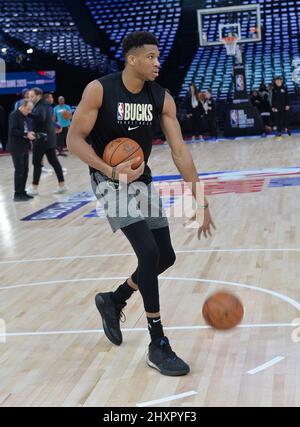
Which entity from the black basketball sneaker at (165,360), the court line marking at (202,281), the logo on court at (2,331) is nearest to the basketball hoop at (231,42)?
the court line marking at (202,281)

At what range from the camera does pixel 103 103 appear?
4.07 m

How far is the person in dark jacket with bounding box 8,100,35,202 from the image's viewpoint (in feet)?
34.7

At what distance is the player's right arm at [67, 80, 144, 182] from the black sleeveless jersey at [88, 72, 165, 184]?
46 mm

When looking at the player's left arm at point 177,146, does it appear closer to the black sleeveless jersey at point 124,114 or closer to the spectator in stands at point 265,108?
the black sleeveless jersey at point 124,114

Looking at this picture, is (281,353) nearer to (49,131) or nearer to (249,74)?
(49,131)

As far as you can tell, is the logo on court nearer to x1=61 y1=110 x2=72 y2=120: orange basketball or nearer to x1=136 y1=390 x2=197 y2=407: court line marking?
x1=136 y1=390 x2=197 y2=407: court line marking

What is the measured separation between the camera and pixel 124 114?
4074 mm

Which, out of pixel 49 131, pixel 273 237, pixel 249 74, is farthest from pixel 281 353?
pixel 249 74

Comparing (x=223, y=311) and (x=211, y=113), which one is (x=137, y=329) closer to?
(x=223, y=311)

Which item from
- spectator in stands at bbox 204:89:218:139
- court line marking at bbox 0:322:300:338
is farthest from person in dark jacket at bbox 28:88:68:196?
spectator in stands at bbox 204:89:218:139

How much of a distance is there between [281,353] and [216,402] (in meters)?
0.75

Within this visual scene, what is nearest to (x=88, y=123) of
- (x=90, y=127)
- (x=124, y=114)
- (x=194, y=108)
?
(x=90, y=127)

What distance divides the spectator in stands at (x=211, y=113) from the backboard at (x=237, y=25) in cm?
162

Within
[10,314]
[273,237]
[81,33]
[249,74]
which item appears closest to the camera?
[10,314]
